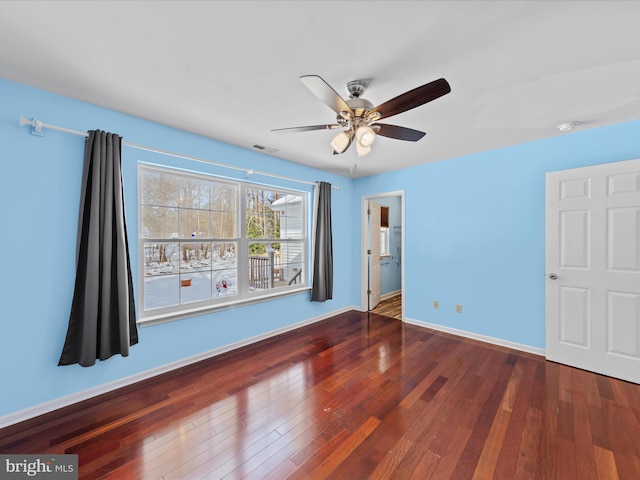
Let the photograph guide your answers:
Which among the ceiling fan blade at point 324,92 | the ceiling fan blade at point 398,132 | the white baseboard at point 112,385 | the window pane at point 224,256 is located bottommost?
the white baseboard at point 112,385

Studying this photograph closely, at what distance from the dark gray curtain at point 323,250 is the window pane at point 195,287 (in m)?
1.58

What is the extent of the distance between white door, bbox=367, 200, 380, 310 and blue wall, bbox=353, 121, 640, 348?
0.79m

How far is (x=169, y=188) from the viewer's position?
269 cm

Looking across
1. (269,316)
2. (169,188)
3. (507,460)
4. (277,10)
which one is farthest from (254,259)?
(507,460)

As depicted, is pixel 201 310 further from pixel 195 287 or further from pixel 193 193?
pixel 193 193

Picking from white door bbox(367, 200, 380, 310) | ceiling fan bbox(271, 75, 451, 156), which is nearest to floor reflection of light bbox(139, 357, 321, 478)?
ceiling fan bbox(271, 75, 451, 156)

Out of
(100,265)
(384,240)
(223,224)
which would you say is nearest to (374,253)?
(384,240)

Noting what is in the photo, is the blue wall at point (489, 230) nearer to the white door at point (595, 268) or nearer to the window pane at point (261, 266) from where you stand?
the white door at point (595, 268)

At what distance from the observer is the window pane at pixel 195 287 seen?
2.79 m

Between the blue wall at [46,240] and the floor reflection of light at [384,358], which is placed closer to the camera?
the blue wall at [46,240]

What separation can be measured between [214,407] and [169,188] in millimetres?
2099

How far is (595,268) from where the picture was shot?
8.43 ft

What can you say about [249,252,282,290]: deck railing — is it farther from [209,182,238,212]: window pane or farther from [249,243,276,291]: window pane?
[209,182,238,212]: window pane

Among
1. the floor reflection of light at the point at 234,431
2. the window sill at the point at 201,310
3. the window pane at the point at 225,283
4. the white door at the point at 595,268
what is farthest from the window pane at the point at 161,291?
the white door at the point at 595,268
